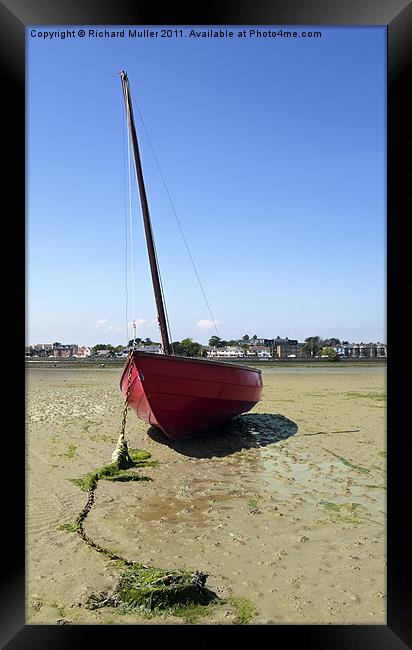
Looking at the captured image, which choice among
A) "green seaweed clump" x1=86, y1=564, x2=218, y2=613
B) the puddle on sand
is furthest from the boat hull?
"green seaweed clump" x1=86, y1=564, x2=218, y2=613

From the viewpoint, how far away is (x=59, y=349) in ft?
124

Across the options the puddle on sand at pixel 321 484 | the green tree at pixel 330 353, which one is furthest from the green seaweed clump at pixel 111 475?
the green tree at pixel 330 353

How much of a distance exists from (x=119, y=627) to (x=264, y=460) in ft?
15.6

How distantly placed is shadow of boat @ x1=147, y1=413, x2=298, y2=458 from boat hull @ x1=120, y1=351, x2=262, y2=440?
0.27 meters

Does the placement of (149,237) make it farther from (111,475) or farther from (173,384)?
(111,475)

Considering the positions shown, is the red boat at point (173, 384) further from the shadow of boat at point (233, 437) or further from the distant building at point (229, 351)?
the distant building at point (229, 351)

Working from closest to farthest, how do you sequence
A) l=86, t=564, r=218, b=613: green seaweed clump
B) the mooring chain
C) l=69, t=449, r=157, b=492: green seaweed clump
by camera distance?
l=86, t=564, r=218, b=613: green seaweed clump → the mooring chain → l=69, t=449, r=157, b=492: green seaweed clump

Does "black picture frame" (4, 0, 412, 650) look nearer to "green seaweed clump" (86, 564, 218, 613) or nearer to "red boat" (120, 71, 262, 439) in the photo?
"green seaweed clump" (86, 564, 218, 613)

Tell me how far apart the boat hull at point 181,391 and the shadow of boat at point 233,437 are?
267 mm

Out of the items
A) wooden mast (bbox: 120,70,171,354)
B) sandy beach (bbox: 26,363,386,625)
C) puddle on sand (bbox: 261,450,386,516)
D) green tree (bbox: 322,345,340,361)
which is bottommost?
puddle on sand (bbox: 261,450,386,516)

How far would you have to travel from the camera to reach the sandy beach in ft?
10.9
